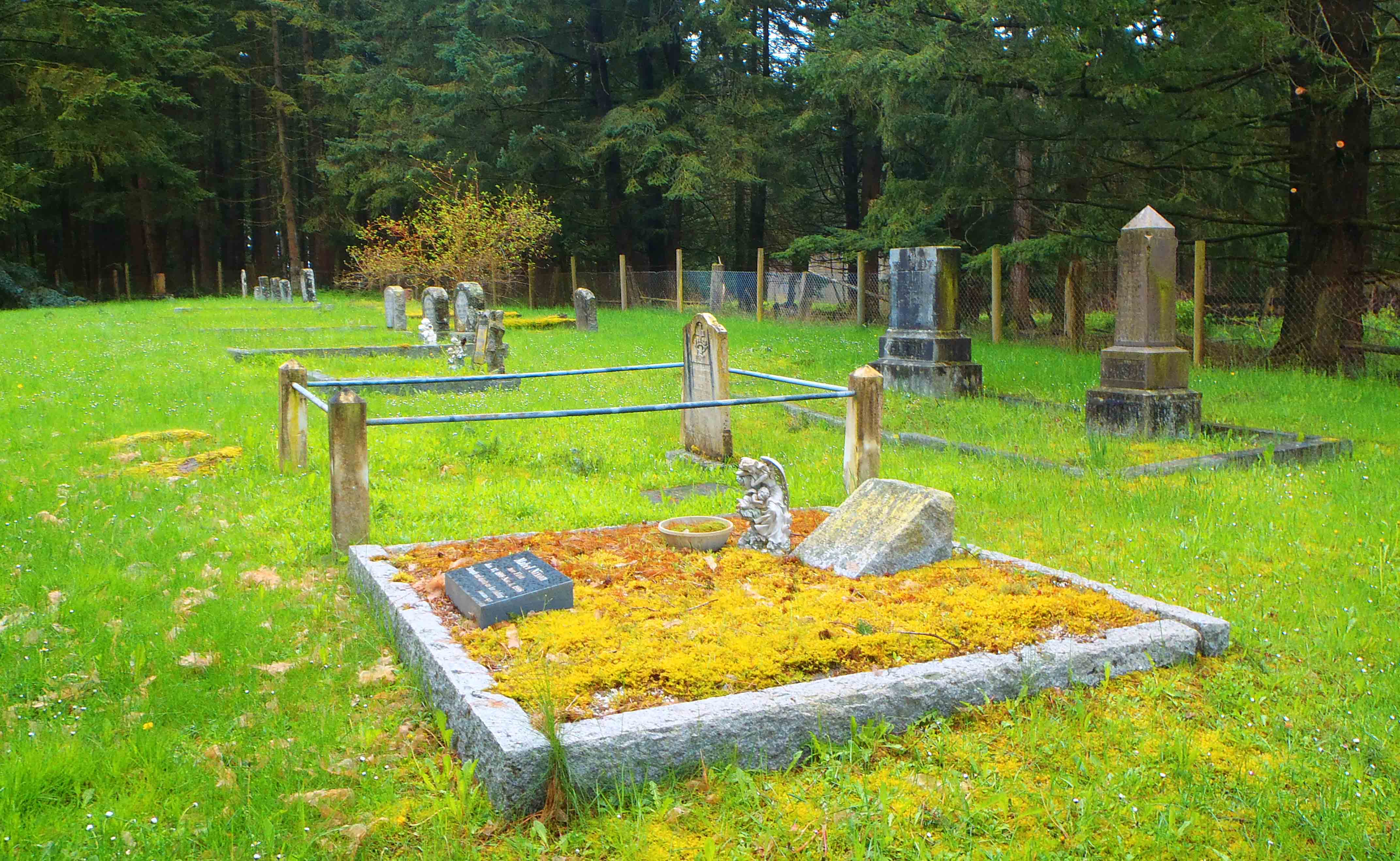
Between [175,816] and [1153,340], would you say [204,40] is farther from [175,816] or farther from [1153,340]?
[175,816]

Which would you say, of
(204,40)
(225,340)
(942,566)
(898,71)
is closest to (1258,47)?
(898,71)

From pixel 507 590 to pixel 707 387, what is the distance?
5.03m

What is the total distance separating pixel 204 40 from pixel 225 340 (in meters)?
25.3

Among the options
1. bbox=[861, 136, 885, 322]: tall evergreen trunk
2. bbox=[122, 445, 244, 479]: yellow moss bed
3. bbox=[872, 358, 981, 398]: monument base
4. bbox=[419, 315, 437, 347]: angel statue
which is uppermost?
bbox=[861, 136, 885, 322]: tall evergreen trunk

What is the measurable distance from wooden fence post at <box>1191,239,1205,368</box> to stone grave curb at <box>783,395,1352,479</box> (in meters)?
5.96

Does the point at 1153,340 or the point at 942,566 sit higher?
the point at 1153,340

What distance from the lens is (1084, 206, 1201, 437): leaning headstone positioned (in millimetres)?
10234

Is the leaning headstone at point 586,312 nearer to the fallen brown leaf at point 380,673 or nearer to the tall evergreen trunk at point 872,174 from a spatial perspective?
the tall evergreen trunk at point 872,174

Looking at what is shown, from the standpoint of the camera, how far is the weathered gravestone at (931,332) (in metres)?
13.3

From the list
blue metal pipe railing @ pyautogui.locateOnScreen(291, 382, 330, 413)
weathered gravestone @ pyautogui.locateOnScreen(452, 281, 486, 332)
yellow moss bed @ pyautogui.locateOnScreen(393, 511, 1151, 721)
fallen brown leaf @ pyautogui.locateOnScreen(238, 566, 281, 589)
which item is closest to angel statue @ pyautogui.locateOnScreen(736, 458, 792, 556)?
yellow moss bed @ pyautogui.locateOnScreen(393, 511, 1151, 721)

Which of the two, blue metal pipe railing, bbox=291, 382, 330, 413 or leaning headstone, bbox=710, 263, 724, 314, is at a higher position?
leaning headstone, bbox=710, 263, 724, 314

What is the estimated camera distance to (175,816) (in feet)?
11.0

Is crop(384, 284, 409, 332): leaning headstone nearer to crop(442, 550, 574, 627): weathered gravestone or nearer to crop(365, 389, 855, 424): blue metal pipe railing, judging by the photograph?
crop(365, 389, 855, 424): blue metal pipe railing

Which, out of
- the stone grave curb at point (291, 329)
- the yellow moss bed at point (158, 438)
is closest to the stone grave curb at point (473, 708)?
the yellow moss bed at point (158, 438)
